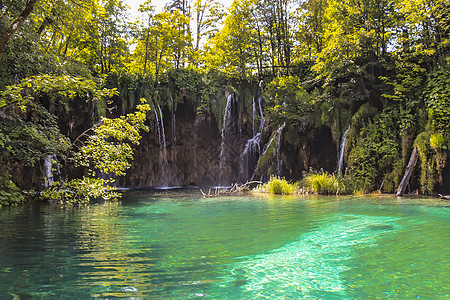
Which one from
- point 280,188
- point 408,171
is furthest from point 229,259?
point 408,171

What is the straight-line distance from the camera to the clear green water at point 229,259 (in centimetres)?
262

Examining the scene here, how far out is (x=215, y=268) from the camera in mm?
3201

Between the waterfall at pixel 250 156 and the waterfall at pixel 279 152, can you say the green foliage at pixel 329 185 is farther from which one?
the waterfall at pixel 250 156

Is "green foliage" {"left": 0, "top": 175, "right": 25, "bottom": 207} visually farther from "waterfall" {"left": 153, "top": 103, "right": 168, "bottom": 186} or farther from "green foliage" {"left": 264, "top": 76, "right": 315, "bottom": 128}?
"waterfall" {"left": 153, "top": 103, "right": 168, "bottom": 186}

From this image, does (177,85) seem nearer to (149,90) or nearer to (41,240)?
(149,90)

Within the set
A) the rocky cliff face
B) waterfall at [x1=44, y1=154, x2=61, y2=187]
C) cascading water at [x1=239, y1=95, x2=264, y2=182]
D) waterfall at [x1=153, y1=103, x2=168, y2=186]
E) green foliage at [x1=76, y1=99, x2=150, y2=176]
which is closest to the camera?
green foliage at [x1=76, y1=99, x2=150, y2=176]

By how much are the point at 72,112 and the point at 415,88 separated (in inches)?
714

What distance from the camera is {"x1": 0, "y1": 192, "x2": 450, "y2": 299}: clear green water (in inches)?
103

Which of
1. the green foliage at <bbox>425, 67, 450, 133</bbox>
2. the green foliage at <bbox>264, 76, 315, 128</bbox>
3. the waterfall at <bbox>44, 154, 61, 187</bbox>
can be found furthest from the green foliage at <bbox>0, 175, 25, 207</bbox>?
the green foliage at <bbox>425, 67, 450, 133</bbox>

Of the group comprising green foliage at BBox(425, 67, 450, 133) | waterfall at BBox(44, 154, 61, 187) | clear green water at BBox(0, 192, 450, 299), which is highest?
green foliage at BBox(425, 67, 450, 133)

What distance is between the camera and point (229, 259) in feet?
11.6

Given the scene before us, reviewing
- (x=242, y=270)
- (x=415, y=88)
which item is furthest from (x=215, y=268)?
(x=415, y=88)

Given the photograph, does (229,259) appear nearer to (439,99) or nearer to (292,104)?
(439,99)

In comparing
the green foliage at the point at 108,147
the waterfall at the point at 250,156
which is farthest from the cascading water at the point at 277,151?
the green foliage at the point at 108,147
